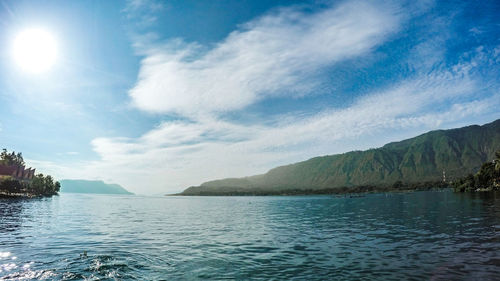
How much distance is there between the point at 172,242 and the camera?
131ft

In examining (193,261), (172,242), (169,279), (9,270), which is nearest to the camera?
(169,279)

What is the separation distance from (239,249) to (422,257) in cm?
1950

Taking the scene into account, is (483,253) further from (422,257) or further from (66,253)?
(66,253)

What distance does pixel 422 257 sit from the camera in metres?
27.6

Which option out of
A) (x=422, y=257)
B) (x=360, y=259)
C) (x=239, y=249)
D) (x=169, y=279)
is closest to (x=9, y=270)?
(x=169, y=279)

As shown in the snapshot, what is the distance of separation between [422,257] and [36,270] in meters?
35.9

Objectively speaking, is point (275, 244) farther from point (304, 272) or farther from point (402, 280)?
point (402, 280)

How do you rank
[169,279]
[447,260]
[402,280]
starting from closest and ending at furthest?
[402,280] < [169,279] < [447,260]

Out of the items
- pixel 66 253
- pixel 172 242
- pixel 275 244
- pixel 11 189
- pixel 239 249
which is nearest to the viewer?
pixel 66 253

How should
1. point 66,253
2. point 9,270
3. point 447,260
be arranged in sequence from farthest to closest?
point 66,253 < point 447,260 < point 9,270

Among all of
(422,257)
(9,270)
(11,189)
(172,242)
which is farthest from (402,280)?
(11,189)

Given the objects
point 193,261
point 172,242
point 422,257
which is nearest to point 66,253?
point 172,242

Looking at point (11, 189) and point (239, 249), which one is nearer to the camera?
point (239, 249)

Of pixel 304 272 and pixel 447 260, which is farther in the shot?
pixel 447 260
